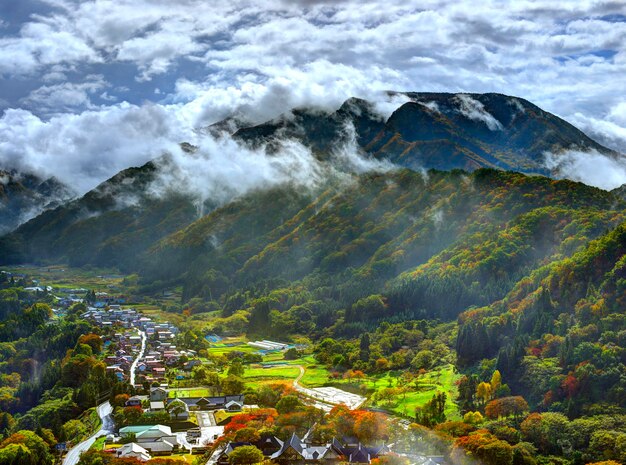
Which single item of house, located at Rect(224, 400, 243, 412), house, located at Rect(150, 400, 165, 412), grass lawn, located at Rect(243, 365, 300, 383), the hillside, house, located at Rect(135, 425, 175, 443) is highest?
the hillside

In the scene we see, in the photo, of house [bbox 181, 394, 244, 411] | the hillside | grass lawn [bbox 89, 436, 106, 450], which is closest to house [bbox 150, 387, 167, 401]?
house [bbox 181, 394, 244, 411]

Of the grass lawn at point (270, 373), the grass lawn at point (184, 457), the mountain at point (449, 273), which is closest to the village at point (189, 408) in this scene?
the grass lawn at point (184, 457)

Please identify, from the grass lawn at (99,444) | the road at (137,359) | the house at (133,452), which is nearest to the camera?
the house at (133,452)

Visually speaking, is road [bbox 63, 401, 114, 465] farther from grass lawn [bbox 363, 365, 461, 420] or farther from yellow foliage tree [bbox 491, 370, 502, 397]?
yellow foliage tree [bbox 491, 370, 502, 397]

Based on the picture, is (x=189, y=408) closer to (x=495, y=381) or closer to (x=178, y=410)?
(x=178, y=410)

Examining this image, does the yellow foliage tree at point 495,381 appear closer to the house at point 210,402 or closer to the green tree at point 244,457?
the house at point 210,402

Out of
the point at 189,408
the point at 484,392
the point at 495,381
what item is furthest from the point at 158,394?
the point at 495,381
